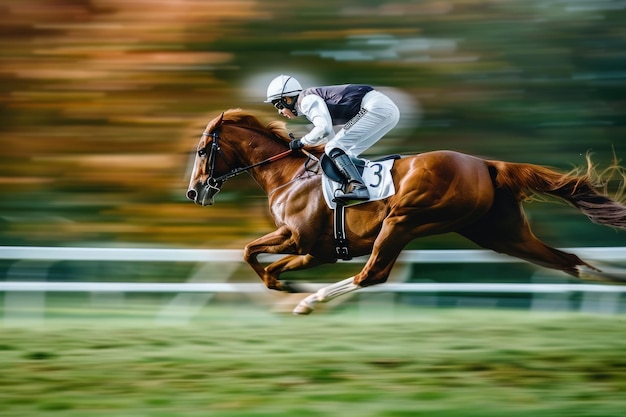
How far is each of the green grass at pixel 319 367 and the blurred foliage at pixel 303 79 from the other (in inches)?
38.3

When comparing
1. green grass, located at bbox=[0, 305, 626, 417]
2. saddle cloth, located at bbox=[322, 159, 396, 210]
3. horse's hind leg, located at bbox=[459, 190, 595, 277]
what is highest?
saddle cloth, located at bbox=[322, 159, 396, 210]

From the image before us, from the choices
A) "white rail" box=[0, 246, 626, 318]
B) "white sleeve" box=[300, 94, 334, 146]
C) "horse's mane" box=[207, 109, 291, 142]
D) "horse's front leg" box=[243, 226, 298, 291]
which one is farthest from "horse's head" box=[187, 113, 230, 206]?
"white rail" box=[0, 246, 626, 318]

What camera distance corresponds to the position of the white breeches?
195 inches

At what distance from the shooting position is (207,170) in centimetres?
523

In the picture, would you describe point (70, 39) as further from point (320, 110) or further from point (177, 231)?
point (320, 110)

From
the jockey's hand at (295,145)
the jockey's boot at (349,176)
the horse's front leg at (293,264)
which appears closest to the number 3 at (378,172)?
the jockey's boot at (349,176)

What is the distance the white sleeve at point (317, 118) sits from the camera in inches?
190

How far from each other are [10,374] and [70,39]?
3.82m

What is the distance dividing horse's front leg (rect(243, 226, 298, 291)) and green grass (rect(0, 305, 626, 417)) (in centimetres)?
50

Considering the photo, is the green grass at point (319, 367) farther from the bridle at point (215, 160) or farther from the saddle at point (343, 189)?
the bridle at point (215, 160)

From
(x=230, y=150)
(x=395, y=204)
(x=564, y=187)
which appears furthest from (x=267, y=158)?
(x=564, y=187)

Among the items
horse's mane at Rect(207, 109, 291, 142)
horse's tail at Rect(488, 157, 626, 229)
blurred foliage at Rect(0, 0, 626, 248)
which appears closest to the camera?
horse's tail at Rect(488, 157, 626, 229)

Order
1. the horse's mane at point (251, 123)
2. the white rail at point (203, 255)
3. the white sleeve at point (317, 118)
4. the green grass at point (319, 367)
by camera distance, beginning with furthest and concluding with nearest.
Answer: the white rail at point (203, 255) < the horse's mane at point (251, 123) < the white sleeve at point (317, 118) < the green grass at point (319, 367)

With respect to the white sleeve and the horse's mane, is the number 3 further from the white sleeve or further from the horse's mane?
the horse's mane
